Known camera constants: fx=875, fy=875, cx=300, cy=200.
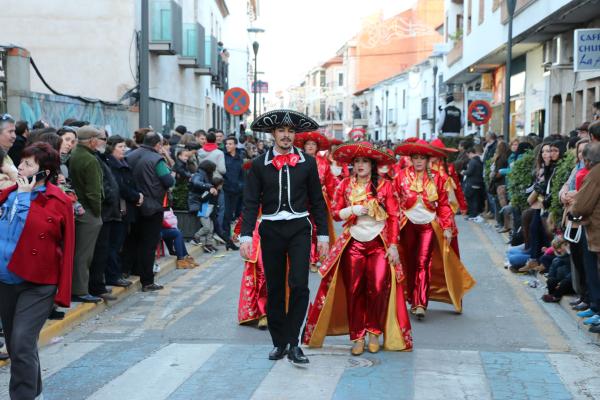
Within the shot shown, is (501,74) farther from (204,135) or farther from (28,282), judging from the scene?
(28,282)

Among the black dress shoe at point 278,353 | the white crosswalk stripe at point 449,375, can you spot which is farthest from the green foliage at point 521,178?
the black dress shoe at point 278,353

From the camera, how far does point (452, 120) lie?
33.1 metres

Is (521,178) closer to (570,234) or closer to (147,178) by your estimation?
(570,234)

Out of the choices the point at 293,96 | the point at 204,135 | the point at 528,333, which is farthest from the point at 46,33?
the point at 293,96

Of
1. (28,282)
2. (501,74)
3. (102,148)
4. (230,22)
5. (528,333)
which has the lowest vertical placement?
(528,333)

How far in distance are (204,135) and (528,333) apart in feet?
31.1

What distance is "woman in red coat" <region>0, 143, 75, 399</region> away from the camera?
547cm

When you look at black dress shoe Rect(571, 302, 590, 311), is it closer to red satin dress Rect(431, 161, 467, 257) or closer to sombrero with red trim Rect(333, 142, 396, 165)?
red satin dress Rect(431, 161, 467, 257)

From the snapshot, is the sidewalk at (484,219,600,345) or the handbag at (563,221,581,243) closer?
the sidewalk at (484,219,600,345)

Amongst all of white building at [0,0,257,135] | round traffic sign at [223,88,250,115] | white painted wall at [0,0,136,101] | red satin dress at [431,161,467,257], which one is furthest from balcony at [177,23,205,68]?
red satin dress at [431,161,467,257]

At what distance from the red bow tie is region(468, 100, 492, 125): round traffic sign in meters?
19.0

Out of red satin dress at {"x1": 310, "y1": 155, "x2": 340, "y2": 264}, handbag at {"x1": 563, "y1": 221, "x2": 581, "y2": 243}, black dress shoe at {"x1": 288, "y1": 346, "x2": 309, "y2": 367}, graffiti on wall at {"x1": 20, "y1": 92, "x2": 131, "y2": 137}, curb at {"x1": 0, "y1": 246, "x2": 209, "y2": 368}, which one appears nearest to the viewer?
black dress shoe at {"x1": 288, "y1": 346, "x2": 309, "y2": 367}

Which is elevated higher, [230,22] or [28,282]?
[230,22]

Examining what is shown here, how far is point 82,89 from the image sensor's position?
21562mm
